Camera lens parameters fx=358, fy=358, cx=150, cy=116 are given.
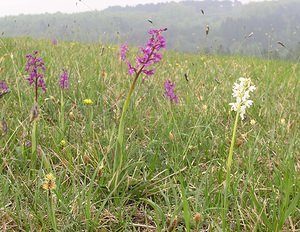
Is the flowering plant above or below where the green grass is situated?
above

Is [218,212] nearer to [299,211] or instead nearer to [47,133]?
[299,211]

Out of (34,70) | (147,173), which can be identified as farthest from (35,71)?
(147,173)

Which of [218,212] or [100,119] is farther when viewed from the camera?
[100,119]

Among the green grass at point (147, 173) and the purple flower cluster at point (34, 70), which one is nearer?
the green grass at point (147, 173)

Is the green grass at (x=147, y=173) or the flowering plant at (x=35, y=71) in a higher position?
the flowering plant at (x=35, y=71)

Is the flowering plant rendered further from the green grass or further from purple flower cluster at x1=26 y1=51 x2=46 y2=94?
the green grass

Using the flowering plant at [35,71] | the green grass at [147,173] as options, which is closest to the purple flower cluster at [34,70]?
the flowering plant at [35,71]

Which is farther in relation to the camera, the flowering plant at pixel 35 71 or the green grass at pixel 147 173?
the flowering plant at pixel 35 71

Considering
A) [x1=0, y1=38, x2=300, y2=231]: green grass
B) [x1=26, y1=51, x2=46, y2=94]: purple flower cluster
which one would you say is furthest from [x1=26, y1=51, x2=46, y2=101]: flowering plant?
[x1=0, y1=38, x2=300, y2=231]: green grass

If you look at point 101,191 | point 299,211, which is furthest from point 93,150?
point 299,211

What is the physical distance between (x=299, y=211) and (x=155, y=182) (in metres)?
0.69

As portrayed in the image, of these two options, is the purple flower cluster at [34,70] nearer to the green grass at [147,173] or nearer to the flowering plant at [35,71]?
the flowering plant at [35,71]

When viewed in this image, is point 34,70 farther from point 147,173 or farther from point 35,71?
point 147,173

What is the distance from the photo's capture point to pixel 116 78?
4.12m
